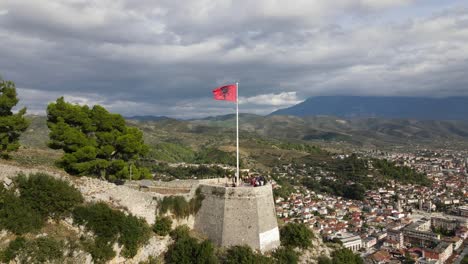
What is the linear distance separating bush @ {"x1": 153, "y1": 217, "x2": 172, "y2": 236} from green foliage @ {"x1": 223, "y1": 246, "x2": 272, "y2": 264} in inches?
132

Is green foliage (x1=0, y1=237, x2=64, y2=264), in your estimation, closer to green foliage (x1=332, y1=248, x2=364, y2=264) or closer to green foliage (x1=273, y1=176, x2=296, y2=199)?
green foliage (x1=332, y1=248, x2=364, y2=264)

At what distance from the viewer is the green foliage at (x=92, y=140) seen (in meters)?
21.8

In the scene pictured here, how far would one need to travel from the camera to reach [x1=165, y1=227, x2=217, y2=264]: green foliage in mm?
17625

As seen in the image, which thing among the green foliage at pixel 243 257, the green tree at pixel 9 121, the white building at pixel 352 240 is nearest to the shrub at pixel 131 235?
the green foliage at pixel 243 257

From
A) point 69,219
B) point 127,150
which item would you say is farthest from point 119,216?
point 127,150

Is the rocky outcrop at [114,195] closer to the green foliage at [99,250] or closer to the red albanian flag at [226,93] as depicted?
the green foliage at [99,250]

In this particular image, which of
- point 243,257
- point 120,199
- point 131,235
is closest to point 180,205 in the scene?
point 120,199

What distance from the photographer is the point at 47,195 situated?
16078 mm

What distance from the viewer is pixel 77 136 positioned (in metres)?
22.0

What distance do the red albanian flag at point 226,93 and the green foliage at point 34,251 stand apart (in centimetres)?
1089

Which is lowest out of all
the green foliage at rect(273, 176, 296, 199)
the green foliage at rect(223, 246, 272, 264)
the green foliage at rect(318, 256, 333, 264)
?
the green foliage at rect(273, 176, 296, 199)

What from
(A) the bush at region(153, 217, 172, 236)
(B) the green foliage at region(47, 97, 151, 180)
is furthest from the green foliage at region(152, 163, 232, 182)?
(A) the bush at region(153, 217, 172, 236)

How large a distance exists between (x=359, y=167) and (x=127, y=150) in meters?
103

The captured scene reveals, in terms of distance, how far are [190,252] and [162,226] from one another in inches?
80.9
